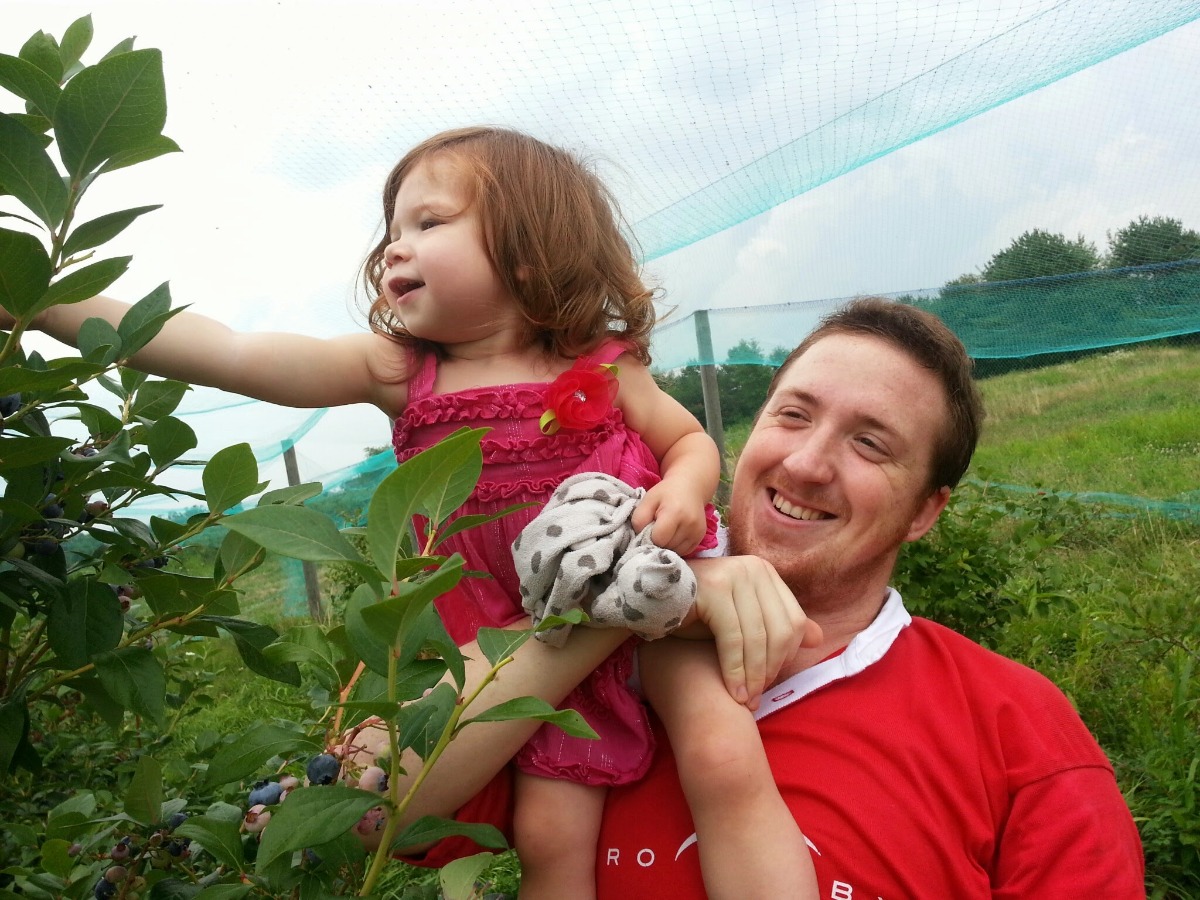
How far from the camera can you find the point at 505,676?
4.53ft

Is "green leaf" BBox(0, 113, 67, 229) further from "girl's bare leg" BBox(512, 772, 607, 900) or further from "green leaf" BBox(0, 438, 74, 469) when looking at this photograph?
"girl's bare leg" BBox(512, 772, 607, 900)

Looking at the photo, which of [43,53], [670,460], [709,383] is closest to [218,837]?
[43,53]

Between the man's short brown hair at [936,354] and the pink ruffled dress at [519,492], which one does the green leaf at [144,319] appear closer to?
the pink ruffled dress at [519,492]

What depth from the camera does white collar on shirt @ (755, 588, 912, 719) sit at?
5.36ft

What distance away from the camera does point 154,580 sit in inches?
38.7

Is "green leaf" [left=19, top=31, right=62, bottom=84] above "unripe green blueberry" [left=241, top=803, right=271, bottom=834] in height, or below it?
above

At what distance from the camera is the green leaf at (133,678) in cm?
98

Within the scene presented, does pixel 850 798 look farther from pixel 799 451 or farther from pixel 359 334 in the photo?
pixel 359 334

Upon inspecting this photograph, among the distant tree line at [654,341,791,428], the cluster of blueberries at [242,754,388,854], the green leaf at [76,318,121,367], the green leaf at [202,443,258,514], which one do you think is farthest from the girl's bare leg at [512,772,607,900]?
the distant tree line at [654,341,791,428]

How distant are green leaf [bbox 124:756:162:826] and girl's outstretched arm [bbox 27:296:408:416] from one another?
0.52m

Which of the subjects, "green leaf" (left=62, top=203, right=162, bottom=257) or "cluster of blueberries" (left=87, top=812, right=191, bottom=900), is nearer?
"green leaf" (left=62, top=203, right=162, bottom=257)

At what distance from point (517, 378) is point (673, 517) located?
41 centimetres

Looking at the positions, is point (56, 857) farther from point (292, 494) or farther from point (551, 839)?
point (551, 839)

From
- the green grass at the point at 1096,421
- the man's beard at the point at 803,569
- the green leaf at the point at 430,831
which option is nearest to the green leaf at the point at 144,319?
the green leaf at the point at 430,831
